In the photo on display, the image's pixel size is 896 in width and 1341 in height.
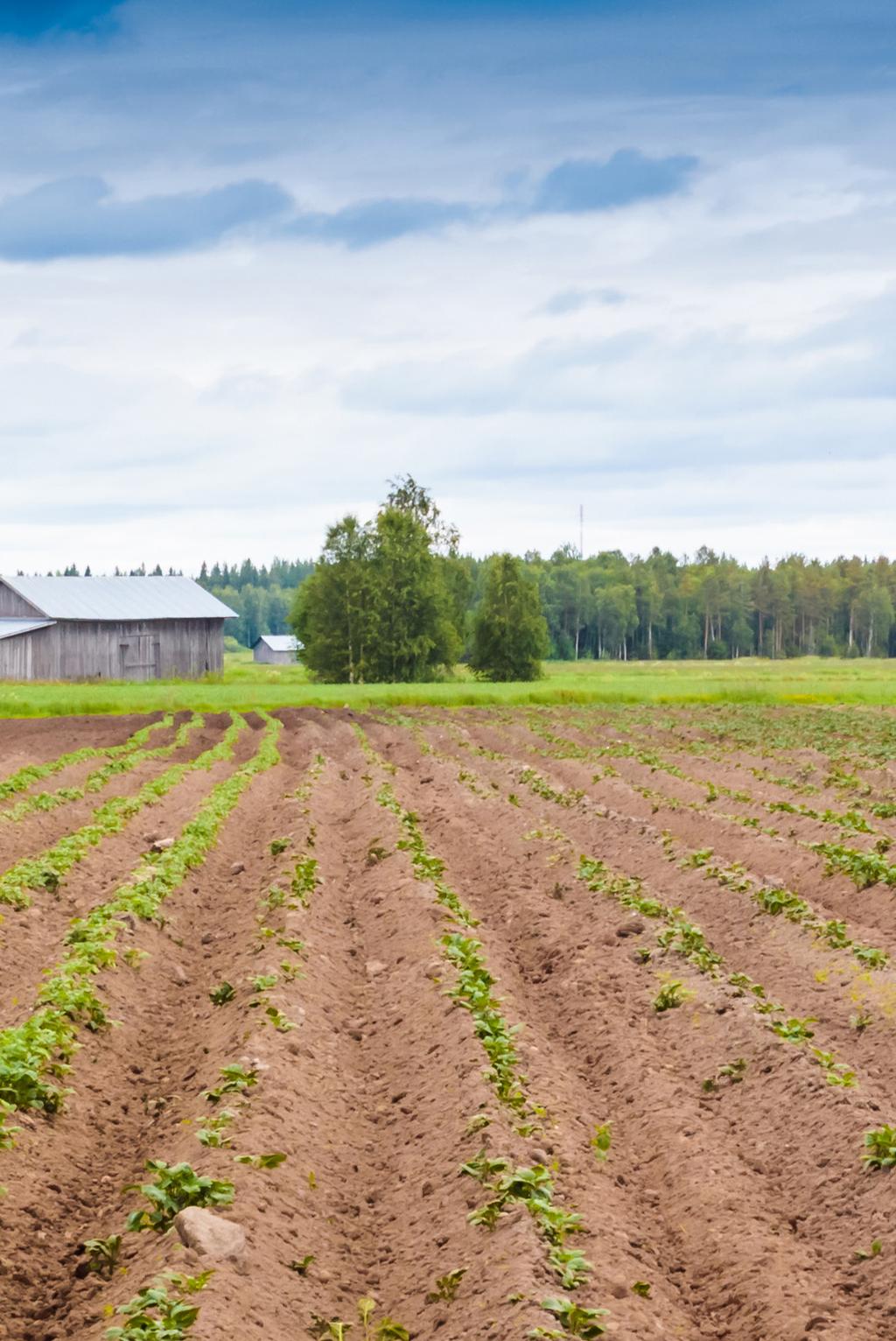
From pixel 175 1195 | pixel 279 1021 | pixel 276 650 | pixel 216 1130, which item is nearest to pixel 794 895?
pixel 279 1021

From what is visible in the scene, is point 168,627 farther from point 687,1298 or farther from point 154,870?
point 687,1298

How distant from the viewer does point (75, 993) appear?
9.84 metres

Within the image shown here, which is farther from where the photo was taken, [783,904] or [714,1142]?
[783,904]

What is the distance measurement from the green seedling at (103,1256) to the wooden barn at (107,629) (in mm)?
67930

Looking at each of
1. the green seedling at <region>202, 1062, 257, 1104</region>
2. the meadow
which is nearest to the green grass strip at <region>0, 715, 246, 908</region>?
the green seedling at <region>202, 1062, 257, 1104</region>

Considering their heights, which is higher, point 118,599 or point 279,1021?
point 118,599

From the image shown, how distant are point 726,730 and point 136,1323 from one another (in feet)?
117

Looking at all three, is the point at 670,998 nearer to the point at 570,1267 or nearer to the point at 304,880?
the point at 570,1267

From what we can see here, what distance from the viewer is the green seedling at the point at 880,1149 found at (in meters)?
7.08

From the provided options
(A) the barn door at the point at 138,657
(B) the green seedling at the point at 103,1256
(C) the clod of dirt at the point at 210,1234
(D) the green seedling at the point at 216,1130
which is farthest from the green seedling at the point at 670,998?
(A) the barn door at the point at 138,657

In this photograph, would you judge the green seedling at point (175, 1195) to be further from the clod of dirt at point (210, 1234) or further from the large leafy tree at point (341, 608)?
the large leafy tree at point (341, 608)

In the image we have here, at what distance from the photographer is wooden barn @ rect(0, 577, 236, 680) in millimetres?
72062

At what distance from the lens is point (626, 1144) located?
7.88 m

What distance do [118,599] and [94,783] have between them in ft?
184
